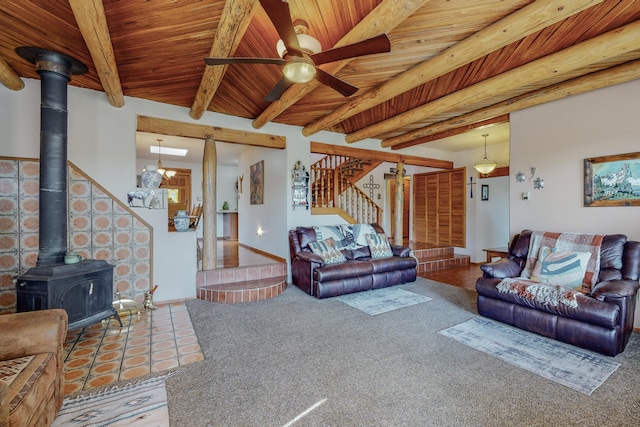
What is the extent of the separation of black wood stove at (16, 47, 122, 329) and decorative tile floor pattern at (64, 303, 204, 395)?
10.1 inches

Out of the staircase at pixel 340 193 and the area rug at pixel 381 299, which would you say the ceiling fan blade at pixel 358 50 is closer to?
the area rug at pixel 381 299

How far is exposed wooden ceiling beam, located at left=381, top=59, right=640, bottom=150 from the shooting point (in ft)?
9.80

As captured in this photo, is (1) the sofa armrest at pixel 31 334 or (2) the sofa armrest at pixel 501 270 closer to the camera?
(1) the sofa armrest at pixel 31 334

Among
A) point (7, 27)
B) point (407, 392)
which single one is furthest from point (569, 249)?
point (7, 27)

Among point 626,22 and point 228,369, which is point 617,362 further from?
point 228,369

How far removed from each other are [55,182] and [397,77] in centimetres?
372

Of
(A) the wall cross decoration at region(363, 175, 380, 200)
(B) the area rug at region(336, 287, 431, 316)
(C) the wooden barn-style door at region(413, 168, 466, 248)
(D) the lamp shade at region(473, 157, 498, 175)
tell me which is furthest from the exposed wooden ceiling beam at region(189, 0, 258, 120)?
(C) the wooden barn-style door at region(413, 168, 466, 248)

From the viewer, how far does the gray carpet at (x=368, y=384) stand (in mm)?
1771

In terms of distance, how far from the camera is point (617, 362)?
2.42 meters

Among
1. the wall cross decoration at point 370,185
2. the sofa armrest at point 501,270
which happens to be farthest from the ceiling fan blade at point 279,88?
the wall cross decoration at point 370,185

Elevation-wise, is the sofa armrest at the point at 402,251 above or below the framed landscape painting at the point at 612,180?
below

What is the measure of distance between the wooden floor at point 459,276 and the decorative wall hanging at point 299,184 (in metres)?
2.85

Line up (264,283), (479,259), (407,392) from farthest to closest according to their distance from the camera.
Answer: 1. (479,259)
2. (264,283)
3. (407,392)

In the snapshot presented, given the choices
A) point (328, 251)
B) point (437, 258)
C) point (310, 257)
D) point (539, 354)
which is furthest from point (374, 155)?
point (539, 354)
